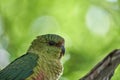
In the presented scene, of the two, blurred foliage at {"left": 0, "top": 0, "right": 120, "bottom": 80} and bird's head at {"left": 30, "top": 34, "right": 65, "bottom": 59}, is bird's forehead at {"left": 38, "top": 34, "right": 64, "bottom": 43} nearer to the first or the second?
bird's head at {"left": 30, "top": 34, "right": 65, "bottom": 59}

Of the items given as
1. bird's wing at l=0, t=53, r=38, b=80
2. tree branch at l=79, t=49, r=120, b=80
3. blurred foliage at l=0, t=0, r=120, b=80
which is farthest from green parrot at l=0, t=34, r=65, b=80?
blurred foliage at l=0, t=0, r=120, b=80

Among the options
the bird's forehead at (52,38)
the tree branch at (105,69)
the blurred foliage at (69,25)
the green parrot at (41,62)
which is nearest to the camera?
the tree branch at (105,69)

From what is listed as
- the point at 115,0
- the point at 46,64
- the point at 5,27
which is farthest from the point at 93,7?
the point at 46,64

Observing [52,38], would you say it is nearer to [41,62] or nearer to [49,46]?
[49,46]

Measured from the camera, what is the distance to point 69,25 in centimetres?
598

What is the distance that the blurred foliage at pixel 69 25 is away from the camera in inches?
210

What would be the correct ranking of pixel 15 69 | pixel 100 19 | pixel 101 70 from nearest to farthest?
pixel 101 70 < pixel 15 69 < pixel 100 19

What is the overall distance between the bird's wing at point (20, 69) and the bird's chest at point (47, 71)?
1.5 inches

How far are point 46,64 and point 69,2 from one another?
285 cm

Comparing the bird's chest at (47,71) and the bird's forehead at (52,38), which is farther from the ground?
the bird's forehead at (52,38)

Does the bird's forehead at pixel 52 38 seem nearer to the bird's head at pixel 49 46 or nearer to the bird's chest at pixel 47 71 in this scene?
the bird's head at pixel 49 46

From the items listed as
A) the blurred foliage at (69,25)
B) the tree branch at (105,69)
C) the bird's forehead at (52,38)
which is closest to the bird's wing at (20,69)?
the bird's forehead at (52,38)

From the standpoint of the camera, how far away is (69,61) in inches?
200

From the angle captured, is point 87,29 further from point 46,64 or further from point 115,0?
point 46,64
